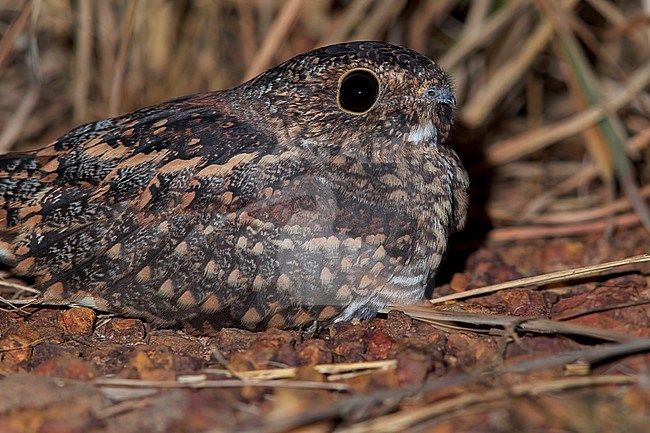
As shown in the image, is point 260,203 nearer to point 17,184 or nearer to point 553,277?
point 17,184

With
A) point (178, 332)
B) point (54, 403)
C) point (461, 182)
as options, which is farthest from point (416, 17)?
point (54, 403)

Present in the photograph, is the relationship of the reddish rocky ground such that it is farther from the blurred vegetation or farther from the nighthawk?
the blurred vegetation

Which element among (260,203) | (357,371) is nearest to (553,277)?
(357,371)

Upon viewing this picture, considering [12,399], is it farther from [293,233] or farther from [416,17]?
[416,17]

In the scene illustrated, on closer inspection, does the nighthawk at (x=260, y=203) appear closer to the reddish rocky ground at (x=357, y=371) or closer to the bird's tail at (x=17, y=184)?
the bird's tail at (x=17, y=184)

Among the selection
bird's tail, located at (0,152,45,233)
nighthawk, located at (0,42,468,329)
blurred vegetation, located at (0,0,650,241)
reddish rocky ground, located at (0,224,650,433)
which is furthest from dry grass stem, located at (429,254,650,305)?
bird's tail, located at (0,152,45,233)

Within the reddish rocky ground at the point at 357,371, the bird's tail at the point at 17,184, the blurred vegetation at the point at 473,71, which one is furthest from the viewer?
the blurred vegetation at the point at 473,71

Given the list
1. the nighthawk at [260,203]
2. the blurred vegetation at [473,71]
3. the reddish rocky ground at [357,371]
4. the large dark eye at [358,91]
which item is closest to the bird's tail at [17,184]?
the nighthawk at [260,203]
